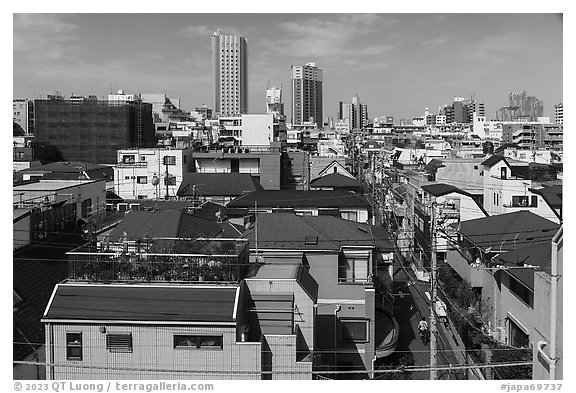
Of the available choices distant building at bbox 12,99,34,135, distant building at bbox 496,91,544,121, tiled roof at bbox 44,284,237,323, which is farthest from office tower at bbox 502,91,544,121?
tiled roof at bbox 44,284,237,323

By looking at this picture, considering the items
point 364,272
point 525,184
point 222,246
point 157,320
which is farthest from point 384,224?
point 157,320

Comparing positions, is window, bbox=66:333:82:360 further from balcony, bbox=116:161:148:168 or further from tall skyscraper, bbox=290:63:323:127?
tall skyscraper, bbox=290:63:323:127

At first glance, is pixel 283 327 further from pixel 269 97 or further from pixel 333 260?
pixel 269 97

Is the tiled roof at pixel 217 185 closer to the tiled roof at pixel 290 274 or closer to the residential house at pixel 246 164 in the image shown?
the residential house at pixel 246 164

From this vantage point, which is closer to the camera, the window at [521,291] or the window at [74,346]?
the window at [74,346]

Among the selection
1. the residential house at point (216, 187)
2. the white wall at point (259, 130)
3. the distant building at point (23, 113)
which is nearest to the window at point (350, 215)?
the residential house at point (216, 187)
